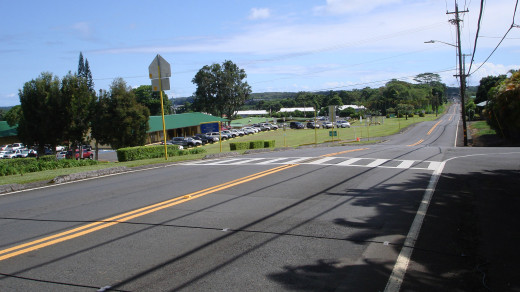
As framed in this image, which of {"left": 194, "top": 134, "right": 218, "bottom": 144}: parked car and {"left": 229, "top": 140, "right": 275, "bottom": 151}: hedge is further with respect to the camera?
{"left": 194, "top": 134, "right": 218, "bottom": 144}: parked car

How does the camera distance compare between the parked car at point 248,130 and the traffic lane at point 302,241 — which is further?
the parked car at point 248,130

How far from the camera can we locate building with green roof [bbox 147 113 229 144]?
64938 millimetres

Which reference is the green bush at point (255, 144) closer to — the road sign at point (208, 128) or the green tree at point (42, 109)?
the green tree at point (42, 109)

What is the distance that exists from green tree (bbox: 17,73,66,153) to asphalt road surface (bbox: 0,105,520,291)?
21.4m

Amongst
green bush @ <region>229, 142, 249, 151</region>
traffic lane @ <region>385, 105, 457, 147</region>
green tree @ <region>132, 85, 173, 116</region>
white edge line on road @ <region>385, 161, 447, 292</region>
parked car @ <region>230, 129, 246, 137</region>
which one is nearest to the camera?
white edge line on road @ <region>385, 161, 447, 292</region>

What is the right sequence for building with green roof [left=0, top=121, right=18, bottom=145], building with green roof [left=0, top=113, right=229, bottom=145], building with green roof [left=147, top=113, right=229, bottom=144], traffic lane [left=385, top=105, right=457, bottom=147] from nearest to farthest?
traffic lane [left=385, top=105, right=457, bottom=147] < building with green roof [left=0, top=121, right=18, bottom=145] < building with green roof [left=0, top=113, right=229, bottom=145] < building with green roof [left=147, top=113, right=229, bottom=144]

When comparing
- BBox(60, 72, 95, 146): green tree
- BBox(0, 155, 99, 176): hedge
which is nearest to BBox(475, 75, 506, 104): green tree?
BBox(60, 72, 95, 146): green tree

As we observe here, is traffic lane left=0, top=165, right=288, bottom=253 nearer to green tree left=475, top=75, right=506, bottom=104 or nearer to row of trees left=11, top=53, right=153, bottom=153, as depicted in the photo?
row of trees left=11, top=53, right=153, bottom=153

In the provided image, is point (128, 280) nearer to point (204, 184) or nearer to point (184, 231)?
point (184, 231)

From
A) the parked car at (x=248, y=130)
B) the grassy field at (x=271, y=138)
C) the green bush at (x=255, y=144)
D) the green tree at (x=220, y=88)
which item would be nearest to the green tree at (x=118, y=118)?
the grassy field at (x=271, y=138)

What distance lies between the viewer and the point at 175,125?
7012cm

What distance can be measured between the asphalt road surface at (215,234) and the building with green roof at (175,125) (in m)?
53.0

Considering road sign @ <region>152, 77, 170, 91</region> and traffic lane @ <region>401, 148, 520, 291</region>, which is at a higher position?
road sign @ <region>152, 77, 170, 91</region>

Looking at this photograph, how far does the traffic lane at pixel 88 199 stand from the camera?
313 inches
